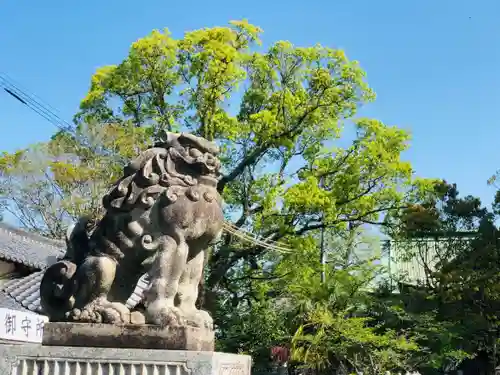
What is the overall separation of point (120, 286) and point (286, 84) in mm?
14084

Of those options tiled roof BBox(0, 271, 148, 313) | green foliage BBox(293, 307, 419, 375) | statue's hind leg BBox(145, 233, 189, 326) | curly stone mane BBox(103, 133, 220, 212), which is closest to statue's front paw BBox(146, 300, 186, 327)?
statue's hind leg BBox(145, 233, 189, 326)

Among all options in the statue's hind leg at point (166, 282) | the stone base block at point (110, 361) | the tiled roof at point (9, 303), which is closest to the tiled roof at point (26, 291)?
the tiled roof at point (9, 303)

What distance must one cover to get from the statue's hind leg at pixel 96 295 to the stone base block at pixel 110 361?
0.29 meters

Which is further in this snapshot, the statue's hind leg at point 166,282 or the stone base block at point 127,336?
the statue's hind leg at point 166,282

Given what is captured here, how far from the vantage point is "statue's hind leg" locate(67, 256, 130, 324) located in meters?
5.04

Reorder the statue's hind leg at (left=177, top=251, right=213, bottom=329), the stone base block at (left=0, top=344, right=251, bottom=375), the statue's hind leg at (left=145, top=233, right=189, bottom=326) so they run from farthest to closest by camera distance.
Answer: the statue's hind leg at (left=177, top=251, right=213, bottom=329)
the statue's hind leg at (left=145, top=233, right=189, bottom=326)
the stone base block at (left=0, top=344, right=251, bottom=375)

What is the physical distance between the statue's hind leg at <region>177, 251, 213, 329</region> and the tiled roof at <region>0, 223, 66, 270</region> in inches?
412

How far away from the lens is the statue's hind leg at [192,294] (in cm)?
502

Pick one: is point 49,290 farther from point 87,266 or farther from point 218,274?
point 218,274

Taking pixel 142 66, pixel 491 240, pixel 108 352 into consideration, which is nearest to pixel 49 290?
pixel 108 352

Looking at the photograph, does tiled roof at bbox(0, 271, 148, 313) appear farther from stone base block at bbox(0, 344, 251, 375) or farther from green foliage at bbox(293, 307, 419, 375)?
stone base block at bbox(0, 344, 251, 375)

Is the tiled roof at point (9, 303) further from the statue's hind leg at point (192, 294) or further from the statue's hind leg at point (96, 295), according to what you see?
the statue's hind leg at point (192, 294)

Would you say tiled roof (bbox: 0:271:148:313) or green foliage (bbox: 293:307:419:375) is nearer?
→ tiled roof (bbox: 0:271:148:313)

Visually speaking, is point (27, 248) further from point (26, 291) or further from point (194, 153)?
point (194, 153)
